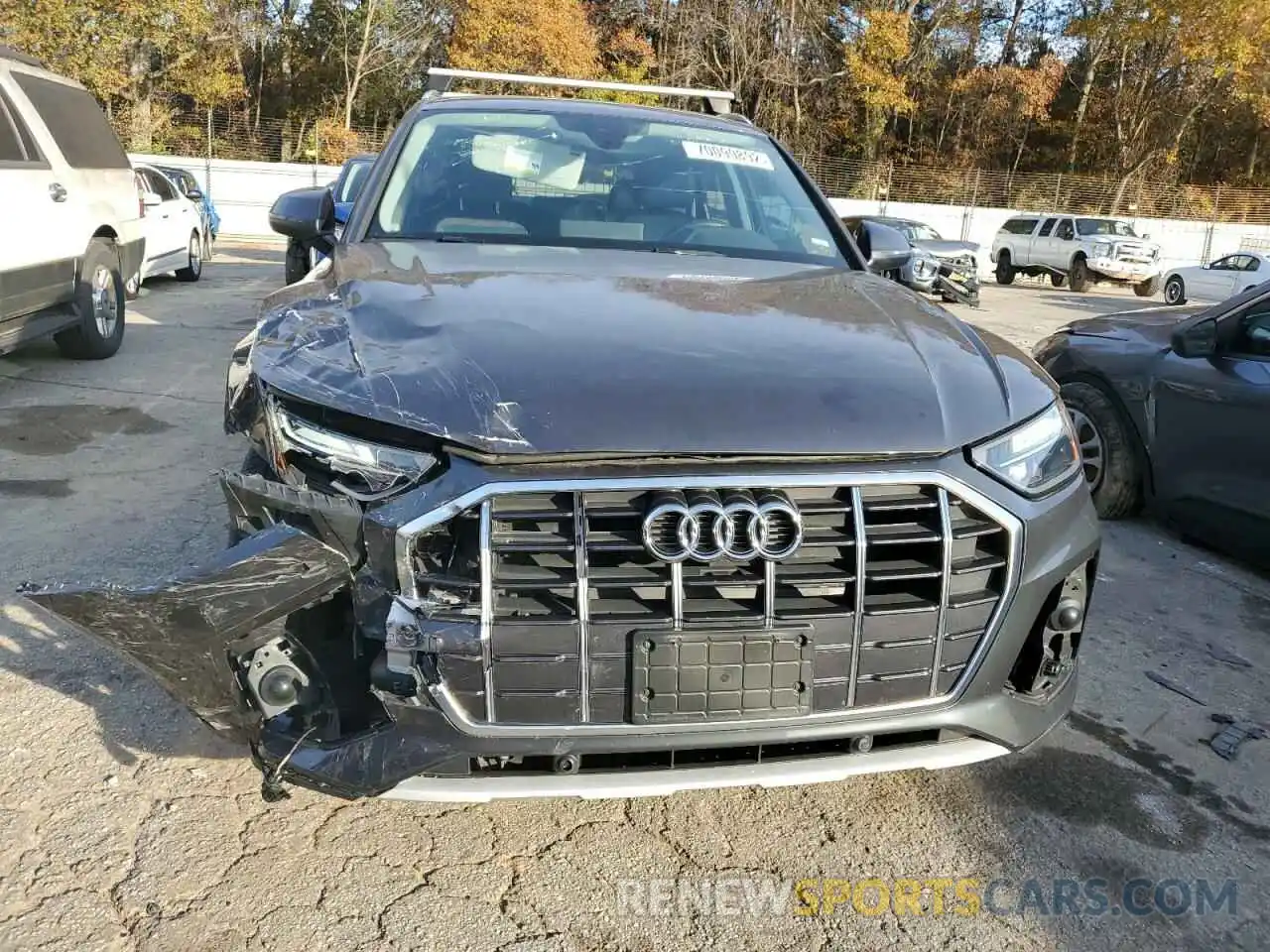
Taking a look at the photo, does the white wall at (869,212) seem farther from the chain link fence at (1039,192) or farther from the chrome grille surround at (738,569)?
the chrome grille surround at (738,569)

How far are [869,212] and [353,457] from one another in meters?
32.8

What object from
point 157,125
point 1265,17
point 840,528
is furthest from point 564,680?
point 1265,17

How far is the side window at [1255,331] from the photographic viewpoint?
4102 millimetres

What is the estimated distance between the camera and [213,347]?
836 cm

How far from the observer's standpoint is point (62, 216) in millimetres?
6477

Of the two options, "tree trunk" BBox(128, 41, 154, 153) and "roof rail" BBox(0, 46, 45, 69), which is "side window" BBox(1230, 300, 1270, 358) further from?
"tree trunk" BBox(128, 41, 154, 153)

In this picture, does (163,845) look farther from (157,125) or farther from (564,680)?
(157,125)

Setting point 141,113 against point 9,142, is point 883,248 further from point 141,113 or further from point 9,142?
point 141,113

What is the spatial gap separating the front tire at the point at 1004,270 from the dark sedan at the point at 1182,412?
2383 centimetres

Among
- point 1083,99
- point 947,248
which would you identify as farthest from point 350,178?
point 1083,99

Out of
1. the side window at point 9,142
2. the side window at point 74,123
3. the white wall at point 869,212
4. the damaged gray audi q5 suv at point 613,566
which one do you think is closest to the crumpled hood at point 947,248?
the white wall at point 869,212

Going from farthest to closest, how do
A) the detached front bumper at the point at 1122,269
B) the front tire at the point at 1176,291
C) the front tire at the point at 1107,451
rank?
the detached front bumper at the point at 1122,269
the front tire at the point at 1176,291
the front tire at the point at 1107,451

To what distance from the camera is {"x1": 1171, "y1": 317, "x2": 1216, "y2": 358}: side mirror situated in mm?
4168

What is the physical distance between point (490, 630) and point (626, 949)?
768 mm
